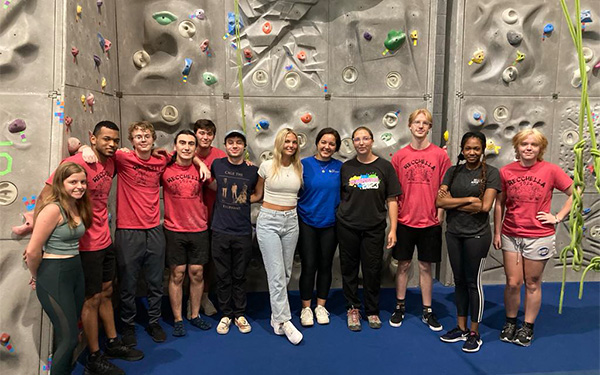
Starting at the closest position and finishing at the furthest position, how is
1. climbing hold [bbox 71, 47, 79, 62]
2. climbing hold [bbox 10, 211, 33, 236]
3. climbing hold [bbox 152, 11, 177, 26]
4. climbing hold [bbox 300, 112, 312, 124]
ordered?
1. climbing hold [bbox 10, 211, 33, 236]
2. climbing hold [bbox 71, 47, 79, 62]
3. climbing hold [bbox 152, 11, 177, 26]
4. climbing hold [bbox 300, 112, 312, 124]

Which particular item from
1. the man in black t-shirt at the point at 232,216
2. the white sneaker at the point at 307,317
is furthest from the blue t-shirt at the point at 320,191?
the white sneaker at the point at 307,317

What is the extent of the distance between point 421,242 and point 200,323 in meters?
1.82

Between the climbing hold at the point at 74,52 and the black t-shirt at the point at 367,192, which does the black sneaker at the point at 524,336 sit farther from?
the climbing hold at the point at 74,52

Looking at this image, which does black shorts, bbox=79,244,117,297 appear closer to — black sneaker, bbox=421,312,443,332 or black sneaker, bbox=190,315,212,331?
black sneaker, bbox=190,315,212,331

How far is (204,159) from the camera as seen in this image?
307cm

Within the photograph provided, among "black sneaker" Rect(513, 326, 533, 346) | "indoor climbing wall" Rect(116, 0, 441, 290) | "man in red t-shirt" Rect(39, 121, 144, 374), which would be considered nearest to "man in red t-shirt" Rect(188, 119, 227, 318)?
"indoor climbing wall" Rect(116, 0, 441, 290)

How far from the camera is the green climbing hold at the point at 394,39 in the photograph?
11.8ft

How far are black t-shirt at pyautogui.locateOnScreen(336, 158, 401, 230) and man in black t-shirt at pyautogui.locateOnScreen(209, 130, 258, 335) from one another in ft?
2.33

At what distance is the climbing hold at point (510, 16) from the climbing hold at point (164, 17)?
119 inches

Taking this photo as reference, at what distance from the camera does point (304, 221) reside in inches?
118

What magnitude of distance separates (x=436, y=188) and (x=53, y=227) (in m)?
2.54

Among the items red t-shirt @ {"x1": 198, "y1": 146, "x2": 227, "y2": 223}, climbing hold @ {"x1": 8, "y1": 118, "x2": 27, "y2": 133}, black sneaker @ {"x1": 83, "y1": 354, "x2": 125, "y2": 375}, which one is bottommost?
black sneaker @ {"x1": 83, "y1": 354, "x2": 125, "y2": 375}

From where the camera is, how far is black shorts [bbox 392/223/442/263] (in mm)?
3027

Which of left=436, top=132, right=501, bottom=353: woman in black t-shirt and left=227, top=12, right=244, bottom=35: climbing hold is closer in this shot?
left=436, top=132, right=501, bottom=353: woman in black t-shirt
